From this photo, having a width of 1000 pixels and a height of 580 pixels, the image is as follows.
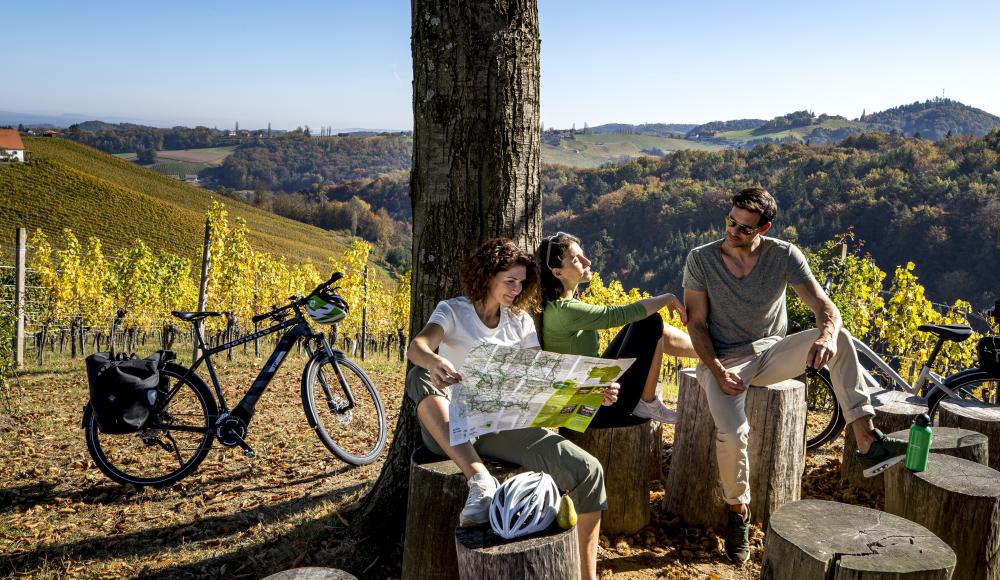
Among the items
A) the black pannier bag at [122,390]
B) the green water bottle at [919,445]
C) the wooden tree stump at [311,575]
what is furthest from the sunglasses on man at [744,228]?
the black pannier bag at [122,390]

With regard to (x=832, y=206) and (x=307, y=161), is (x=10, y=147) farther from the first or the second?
(x=307, y=161)

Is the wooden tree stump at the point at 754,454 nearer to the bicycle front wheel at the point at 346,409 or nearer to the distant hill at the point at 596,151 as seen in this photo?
the bicycle front wheel at the point at 346,409

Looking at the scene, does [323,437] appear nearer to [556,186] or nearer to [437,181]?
[437,181]

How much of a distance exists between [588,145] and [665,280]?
429 feet

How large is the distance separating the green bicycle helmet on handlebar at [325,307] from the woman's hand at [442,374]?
6.01ft

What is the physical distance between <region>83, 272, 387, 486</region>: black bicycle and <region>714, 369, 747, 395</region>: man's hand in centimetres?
221

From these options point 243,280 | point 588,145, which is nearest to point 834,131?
point 588,145

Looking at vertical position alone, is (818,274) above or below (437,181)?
below

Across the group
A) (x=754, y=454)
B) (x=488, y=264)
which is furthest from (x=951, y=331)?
(x=488, y=264)

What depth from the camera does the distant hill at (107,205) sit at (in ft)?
169

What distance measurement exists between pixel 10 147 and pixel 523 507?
7764 centimetres

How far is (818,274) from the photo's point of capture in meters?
7.49

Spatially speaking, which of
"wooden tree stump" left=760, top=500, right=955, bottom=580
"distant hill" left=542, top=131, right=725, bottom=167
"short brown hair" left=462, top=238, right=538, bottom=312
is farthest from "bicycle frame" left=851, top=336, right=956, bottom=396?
"distant hill" left=542, top=131, right=725, bottom=167

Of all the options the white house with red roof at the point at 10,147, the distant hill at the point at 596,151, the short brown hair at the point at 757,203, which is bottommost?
the short brown hair at the point at 757,203
